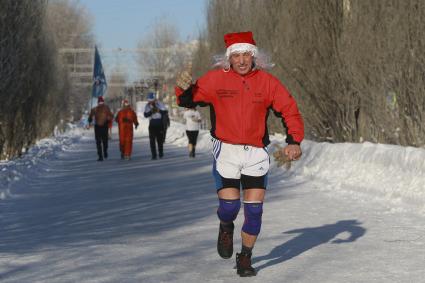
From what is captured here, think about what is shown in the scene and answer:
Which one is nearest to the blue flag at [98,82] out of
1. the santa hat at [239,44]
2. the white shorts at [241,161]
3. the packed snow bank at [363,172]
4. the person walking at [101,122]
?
the person walking at [101,122]

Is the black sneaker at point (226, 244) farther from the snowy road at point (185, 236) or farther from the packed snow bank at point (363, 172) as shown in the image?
the packed snow bank at point (363, 172)

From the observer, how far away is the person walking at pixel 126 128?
23714 mm

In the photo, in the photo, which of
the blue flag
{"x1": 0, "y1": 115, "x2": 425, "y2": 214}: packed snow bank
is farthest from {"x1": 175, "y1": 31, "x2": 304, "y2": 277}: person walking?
the blue flag

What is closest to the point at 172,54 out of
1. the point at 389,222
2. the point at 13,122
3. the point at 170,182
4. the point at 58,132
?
the point at 58,132

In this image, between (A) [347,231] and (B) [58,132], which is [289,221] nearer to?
(A) [347,231]

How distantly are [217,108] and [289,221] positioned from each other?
10.9 feet

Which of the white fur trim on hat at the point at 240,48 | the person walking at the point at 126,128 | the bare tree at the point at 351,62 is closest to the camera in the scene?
the white fur trim on hat at the point at 240,48

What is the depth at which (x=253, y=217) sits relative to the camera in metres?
6.50

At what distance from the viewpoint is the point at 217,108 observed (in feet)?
21.4

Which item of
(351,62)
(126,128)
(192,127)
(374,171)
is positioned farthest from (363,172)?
(126,128)

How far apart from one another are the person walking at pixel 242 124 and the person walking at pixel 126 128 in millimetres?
16794

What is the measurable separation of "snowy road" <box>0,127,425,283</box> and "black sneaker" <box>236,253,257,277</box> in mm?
87

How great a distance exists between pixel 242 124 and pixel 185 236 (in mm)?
2306

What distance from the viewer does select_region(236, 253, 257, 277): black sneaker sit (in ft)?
20.7
